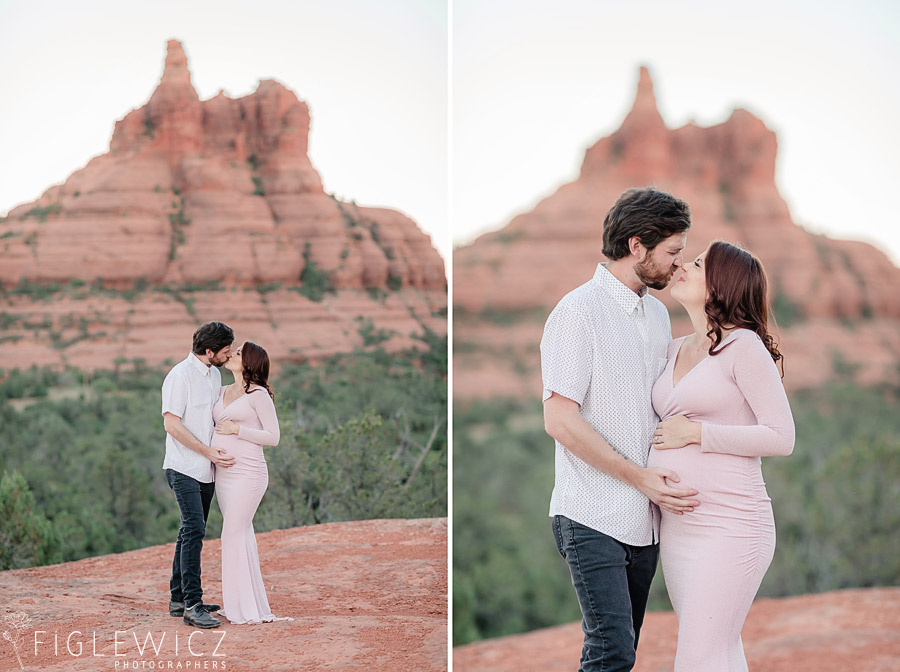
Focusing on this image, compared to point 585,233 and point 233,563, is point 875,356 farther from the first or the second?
point 233,563

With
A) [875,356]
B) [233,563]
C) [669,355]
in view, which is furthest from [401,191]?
[875,356]

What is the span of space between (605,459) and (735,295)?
1.64 ft

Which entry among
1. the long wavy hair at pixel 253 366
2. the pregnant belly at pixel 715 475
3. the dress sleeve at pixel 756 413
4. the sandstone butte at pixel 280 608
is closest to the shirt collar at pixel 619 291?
the dress sleeve at pixel 756 413

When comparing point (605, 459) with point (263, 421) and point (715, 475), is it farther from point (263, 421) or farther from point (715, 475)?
point (263, 421)

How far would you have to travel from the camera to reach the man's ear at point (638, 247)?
216cm

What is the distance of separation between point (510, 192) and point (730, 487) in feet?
51.5

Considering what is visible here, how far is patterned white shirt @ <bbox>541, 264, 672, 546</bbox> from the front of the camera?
2057 millimetres

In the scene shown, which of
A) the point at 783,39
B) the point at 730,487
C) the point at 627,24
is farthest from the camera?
the point at 627,24

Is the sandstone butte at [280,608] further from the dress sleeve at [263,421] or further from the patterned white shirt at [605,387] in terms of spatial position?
the patterned white shirt at [605,387]

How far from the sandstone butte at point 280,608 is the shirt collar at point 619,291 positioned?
206cm

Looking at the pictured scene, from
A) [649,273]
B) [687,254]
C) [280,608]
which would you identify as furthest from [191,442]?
[687,254]

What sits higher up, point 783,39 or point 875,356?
point 783,39

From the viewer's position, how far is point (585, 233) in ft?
63.4

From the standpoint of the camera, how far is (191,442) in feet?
11.1
